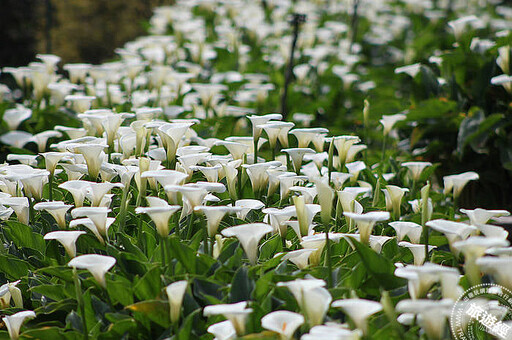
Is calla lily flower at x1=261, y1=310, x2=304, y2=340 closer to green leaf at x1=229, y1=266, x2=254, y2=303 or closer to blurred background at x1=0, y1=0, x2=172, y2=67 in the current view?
green leaf at x1=229, y1=266, x2=254, y2=303

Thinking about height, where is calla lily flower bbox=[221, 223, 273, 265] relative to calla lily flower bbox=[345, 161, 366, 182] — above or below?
above

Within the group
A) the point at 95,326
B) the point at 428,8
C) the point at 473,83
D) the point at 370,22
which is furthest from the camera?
the point at 428,8

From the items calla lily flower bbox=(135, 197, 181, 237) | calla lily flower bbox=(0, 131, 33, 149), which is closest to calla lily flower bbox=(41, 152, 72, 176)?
calla lily flower bbox=(135, 197, 181, 237)

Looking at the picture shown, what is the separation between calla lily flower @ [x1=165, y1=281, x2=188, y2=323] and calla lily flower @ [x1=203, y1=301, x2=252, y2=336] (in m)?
0.13

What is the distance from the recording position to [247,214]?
94.3 inches

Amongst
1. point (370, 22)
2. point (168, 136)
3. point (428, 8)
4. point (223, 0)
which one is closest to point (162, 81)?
point (168, 136)

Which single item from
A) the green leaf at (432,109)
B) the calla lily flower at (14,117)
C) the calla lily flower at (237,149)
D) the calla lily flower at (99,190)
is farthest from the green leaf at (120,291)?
the green leaf at (432,109)

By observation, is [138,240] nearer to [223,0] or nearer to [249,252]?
[249,252]

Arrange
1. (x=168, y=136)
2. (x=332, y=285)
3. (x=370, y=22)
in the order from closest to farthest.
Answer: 1. (x=332, y=285)
2. (x=168, y=136)
3. (x=370, y=22)

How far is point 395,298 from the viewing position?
5.84 feet

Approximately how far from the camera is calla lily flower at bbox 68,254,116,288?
1643mm

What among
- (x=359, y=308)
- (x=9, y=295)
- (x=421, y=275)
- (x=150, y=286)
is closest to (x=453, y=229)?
(x=421, y=275)

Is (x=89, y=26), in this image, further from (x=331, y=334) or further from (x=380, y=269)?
(x=331, y=334)

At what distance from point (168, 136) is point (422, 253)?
3.40ft
